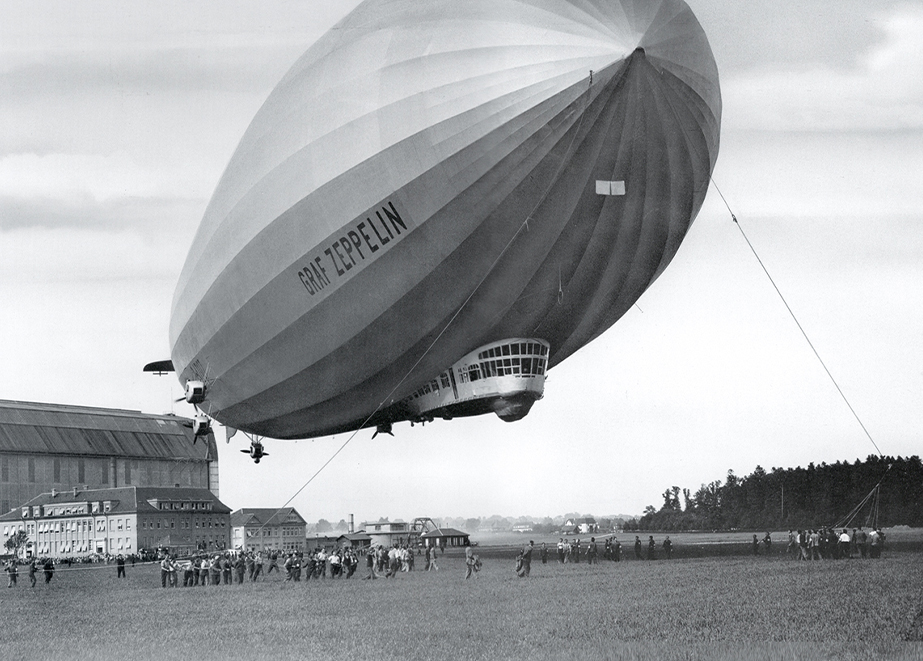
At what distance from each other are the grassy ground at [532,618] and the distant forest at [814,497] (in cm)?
162

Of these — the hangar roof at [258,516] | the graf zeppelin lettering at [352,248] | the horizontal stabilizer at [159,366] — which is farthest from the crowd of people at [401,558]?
the hangar roof at [258,516]

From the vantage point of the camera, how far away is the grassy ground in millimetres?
13906

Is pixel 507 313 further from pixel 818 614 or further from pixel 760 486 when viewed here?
pixel 760 486

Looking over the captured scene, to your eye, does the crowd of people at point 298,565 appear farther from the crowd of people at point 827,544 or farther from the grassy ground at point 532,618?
the crowd of people at point 827,544

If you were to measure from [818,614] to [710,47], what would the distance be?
352 inches

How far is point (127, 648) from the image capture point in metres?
16.2

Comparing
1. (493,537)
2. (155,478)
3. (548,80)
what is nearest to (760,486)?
(548,80)

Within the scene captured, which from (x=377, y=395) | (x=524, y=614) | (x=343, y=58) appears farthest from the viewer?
(x=377, y=395)

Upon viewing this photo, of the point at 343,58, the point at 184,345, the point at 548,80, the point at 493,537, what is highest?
the point at 343,58

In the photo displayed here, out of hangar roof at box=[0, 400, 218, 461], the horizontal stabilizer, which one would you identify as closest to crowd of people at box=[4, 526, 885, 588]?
the horizontal stabilizer

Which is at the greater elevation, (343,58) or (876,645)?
(343,58)

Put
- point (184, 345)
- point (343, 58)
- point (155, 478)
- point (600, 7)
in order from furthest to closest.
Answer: point (155, 478)
point (184, 345)
point (343, 58)
point (600, 7)

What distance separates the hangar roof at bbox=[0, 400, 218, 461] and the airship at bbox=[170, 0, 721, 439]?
78934mm

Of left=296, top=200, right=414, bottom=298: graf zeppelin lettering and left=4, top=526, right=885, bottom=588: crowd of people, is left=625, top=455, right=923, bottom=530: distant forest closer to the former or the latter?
left=4, top=526, right=885, bottom=588: crowd of people
